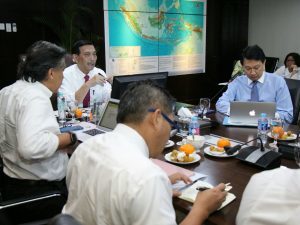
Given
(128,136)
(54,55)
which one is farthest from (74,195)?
(54,55)

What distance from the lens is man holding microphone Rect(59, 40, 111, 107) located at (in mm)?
3250

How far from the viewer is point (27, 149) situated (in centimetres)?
165

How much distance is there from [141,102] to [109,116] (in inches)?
50.1

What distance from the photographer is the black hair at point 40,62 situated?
1.90m

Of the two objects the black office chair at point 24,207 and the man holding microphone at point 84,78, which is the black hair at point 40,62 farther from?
the man holding microphone at point 84,78

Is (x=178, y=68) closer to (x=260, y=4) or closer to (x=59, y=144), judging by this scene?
(x=260, y=4)

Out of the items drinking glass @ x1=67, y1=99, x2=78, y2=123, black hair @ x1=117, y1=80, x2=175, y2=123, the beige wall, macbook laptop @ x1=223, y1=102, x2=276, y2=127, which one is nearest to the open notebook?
black hair @ x1=117, y1=80, x2=175, y2=123

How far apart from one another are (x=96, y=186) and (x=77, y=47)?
8.88ft

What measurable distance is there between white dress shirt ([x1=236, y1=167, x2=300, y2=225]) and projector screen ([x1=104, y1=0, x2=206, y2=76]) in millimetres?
4633

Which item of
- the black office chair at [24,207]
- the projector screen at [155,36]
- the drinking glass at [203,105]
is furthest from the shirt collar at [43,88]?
Result: the projector screen at [155,36]

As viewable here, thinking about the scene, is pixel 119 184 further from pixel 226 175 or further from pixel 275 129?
pixel 275 129

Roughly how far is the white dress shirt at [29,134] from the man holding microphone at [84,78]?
52.3 inches

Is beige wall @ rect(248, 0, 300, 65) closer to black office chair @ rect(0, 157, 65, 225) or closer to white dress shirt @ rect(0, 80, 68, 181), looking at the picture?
white dress shirt @ rect(0, 80, 68, 181)

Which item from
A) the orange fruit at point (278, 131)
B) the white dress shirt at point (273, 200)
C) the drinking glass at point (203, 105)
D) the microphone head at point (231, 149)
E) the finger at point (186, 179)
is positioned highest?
the white dress shirt at point (273, 200)
